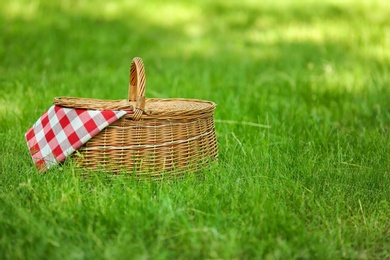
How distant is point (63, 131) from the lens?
8.27ft

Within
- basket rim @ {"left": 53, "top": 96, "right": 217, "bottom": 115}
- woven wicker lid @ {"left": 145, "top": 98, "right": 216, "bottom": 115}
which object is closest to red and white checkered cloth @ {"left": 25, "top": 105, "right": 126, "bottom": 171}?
basket rim @ {"left": 53, "top": 96, "right": 217, "bottom": 115}

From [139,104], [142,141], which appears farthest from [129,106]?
[142,141]

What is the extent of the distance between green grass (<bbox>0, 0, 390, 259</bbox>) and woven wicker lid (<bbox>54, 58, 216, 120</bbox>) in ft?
0.89

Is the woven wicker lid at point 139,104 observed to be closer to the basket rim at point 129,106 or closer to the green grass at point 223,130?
the basket rim at point 129,106

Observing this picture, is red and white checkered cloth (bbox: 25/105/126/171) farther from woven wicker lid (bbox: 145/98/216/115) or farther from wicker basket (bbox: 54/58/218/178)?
woven wicker lid (bbox: 145/98/216/115)

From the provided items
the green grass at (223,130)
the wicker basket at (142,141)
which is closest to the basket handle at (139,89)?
the wicker basket at (142,141)

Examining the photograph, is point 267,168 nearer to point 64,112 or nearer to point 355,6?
point 64,112

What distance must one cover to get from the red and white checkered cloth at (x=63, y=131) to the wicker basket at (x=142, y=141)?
37 mm

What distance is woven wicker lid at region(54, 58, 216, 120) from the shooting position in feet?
8.08

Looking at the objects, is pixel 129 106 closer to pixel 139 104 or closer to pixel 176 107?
pixel 139 104

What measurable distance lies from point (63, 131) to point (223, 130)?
1.05 metres

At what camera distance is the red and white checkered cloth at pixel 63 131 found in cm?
244

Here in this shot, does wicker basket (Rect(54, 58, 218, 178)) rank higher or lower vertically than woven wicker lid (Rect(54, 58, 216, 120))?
lower

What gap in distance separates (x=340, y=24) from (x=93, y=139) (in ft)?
14.9
